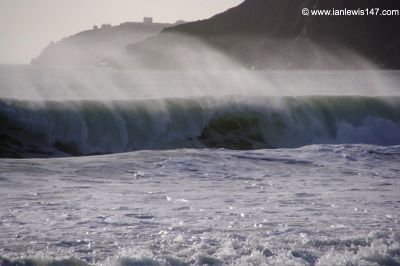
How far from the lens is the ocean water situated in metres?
7.04

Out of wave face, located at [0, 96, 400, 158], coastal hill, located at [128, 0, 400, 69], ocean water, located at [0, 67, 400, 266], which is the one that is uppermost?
coastal hill, located at [128, 0, 400, 69]

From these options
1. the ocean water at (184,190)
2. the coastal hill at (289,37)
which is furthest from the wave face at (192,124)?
→ the coastal hill at (289,37)

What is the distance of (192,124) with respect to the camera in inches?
825

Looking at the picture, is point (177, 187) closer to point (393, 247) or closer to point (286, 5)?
point (393, 247)

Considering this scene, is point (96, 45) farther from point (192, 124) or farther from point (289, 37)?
point (192, 124)

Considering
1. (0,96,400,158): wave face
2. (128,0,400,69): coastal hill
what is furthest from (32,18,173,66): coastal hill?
(0,96,400,158): wave face

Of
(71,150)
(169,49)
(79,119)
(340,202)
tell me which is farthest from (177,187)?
(169,49)

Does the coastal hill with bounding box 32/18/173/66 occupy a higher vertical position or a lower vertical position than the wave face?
higher

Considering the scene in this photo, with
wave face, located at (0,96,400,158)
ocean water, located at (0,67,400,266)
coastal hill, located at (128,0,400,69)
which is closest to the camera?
ocean water, located at (0,67,400,266)

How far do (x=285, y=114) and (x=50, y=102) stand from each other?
7.62 m

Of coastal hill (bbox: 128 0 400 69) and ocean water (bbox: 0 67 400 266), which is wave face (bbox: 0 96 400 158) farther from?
coastal hill (bbox: 128 0 400 69)

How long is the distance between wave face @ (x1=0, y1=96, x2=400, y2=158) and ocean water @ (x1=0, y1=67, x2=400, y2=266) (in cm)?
5

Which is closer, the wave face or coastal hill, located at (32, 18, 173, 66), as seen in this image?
the wave face

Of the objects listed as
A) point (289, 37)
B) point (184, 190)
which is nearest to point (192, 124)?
point (184, 190)
